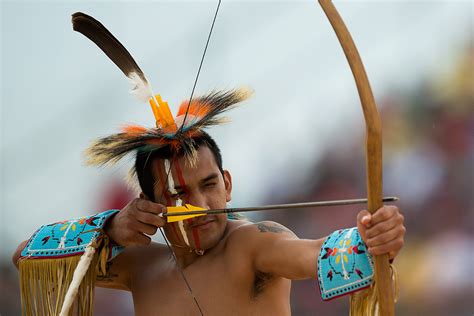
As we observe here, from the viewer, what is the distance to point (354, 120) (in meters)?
4.77

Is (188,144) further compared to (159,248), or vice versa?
(159,248)

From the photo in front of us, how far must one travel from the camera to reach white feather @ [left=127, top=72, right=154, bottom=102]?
236 cm

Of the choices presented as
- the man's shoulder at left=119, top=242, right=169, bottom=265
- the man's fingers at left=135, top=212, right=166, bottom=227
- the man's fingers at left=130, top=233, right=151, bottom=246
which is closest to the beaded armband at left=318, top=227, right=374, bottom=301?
the man's fingers at left=135, top=212, right=166, bottom=227

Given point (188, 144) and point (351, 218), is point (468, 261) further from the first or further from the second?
point (188, 144)

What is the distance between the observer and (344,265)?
68.7 inches

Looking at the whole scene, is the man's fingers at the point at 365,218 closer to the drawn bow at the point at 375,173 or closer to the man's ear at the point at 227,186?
the drawn bow at the point at 375,173

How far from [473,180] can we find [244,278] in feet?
8.75

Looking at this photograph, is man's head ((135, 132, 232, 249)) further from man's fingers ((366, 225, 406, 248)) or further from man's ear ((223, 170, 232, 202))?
man's fingers ((366, 225, 406, 248))

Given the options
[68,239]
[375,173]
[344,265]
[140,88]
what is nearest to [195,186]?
[140,88]

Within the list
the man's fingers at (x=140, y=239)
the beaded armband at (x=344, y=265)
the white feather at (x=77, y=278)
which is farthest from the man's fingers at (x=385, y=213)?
the white feather at (x=77, y=278)

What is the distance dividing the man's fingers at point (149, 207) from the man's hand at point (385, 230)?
718 mm

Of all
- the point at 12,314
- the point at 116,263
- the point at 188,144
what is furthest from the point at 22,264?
the point at 12,314

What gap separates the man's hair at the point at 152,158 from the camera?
7.43 feet

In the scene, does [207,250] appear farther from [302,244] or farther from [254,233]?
[302,244]
